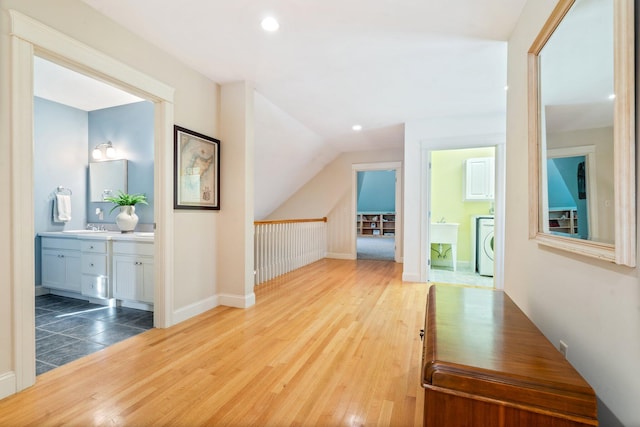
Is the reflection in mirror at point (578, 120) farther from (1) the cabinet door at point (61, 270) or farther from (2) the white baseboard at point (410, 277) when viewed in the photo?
(1) the cabinet door at point (61, 270)

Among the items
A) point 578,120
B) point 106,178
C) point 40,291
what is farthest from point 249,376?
point 106,178

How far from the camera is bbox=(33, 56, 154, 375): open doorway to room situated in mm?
2795

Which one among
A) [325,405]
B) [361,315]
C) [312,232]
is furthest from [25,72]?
[312,232]

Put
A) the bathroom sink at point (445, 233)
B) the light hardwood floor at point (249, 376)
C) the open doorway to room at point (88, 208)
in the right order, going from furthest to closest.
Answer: the bathroom sink at point (445, 233) < the open doorway to room at point (88, 208) < the light hardwood floor at point (249, 376)

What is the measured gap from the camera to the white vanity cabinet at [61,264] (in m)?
3.28

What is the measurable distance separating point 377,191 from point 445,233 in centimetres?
612

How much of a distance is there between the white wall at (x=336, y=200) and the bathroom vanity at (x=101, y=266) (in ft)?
12.6

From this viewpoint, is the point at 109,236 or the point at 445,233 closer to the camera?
A: the point at 109,236

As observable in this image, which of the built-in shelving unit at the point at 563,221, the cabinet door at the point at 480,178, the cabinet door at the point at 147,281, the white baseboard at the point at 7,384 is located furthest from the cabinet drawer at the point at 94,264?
the cabinet door at the point at 480,178

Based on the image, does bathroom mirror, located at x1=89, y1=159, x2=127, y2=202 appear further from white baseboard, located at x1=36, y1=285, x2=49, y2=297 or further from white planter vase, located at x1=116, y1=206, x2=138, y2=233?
white baseboard, located at x1=36, y1=285, x2=49, y2=297

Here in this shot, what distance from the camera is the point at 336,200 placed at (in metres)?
6.36

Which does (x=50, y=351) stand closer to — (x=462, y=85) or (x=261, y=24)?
(x=261, y=24)

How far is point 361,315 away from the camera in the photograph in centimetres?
286

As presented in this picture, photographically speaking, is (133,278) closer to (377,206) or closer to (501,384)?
(501,384)
